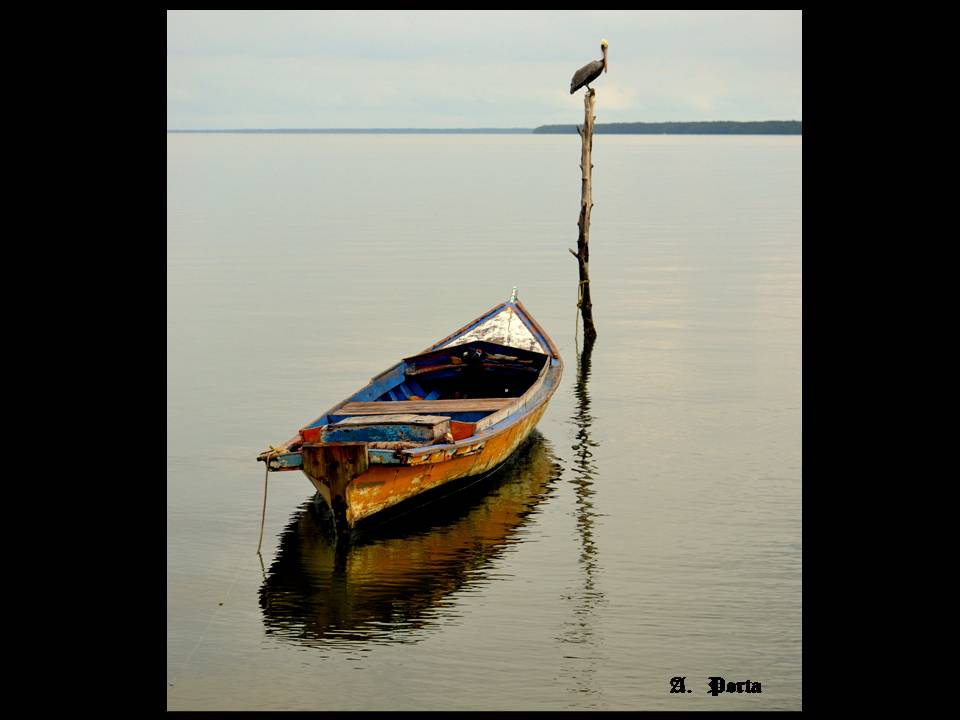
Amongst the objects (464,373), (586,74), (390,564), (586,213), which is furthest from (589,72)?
(390,564)

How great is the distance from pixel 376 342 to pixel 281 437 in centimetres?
867

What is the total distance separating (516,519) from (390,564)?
256 cm

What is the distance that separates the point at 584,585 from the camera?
1427 centimetres

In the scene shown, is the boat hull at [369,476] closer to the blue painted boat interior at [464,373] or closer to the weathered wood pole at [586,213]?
the blue painted boat interior at [464,373]

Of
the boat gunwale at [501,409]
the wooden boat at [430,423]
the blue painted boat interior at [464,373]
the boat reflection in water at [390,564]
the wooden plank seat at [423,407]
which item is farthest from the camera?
the blue painted boat interior at [464,373]

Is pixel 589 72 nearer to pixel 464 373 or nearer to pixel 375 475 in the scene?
pixel 464 373

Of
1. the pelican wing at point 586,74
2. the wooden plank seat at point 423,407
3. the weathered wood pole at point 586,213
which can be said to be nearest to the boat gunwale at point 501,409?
the wooden plank seat at point 423,407

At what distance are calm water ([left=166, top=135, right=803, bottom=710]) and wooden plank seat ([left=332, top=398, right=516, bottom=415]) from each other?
3.74 ft

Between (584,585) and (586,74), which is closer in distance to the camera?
(584,585)

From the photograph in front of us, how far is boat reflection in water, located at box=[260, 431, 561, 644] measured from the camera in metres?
13.2

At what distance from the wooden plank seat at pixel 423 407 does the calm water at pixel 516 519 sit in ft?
3.74

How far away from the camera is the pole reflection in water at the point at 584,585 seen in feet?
39.4

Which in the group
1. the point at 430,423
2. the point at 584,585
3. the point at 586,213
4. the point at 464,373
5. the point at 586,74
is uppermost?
the point at 586,74

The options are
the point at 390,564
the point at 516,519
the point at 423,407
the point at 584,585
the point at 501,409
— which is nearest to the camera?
the point at 584,585
